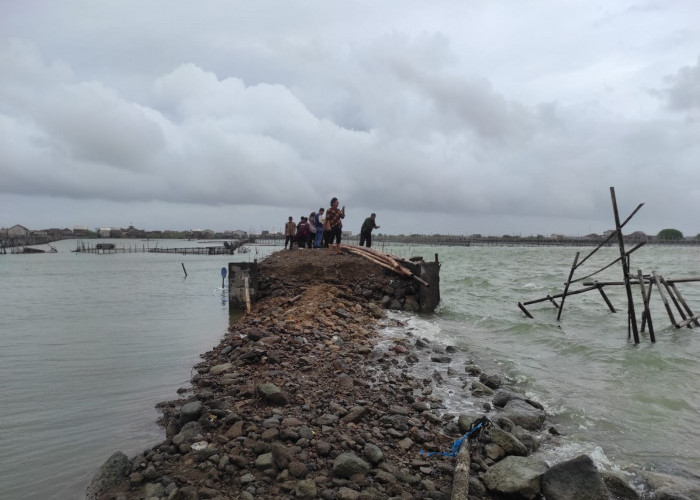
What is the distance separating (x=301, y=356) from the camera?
798 cm

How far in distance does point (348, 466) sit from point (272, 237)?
126716 millimetres

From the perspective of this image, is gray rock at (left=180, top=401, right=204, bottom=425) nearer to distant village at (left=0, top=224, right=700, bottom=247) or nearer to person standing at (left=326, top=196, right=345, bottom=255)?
person standing at (left=326, top=196, right=345, bottom=255)

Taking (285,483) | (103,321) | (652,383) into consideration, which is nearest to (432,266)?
(652,383)

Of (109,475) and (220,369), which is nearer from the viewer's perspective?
(109,475)

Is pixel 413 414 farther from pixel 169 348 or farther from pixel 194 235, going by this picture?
pixel 194 235

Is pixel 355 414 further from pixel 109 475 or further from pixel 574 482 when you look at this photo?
pixel 109 475

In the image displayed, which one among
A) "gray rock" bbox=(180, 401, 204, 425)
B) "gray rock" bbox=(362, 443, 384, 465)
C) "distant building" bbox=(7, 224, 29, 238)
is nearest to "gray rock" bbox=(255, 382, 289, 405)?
"gray rock" bbox=(180, 401, 204, 425)

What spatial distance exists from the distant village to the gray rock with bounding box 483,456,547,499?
275 feet

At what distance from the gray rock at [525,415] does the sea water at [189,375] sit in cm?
37

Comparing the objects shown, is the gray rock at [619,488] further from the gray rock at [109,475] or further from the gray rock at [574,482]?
the gray rock at [109,475]

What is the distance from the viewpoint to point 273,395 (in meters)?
5.83

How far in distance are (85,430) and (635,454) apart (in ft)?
22.9

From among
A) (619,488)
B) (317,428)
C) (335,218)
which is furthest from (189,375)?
(335,218)

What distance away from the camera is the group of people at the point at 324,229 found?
Result: 61.2 feet
